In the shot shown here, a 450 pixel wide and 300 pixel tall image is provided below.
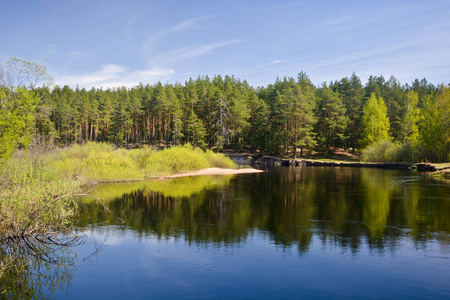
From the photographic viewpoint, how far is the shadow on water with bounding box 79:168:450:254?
1258cm

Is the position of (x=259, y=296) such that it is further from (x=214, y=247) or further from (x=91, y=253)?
(x=91, y=253)

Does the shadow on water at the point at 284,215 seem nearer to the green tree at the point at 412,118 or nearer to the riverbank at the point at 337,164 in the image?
the riverbank at the point at 337,164

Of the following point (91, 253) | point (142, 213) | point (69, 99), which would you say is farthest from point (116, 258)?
point (69, 99)

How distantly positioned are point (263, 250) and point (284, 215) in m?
5.65

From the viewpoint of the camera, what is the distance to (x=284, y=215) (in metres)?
16.5

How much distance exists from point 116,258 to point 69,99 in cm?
11590

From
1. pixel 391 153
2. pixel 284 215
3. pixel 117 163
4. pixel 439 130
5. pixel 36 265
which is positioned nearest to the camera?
pixel 36 265

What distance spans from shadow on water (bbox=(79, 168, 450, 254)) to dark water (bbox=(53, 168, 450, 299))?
0.05 meters

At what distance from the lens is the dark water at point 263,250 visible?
27.1ft

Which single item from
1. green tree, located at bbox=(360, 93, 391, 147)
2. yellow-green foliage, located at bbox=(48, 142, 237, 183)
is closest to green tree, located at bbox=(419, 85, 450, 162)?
green tree, located at bbox=(360, 93, 391, 147)

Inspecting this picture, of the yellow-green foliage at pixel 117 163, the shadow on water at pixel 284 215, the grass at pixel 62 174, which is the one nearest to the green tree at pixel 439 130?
the shadow on water at pixel 284 215

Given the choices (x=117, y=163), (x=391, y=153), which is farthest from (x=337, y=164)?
(x=117, y=163)

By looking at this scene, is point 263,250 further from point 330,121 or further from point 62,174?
point 330,121

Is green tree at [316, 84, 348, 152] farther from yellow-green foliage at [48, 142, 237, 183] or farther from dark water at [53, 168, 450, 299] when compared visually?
dark water at [53, 168, 450, 299]
